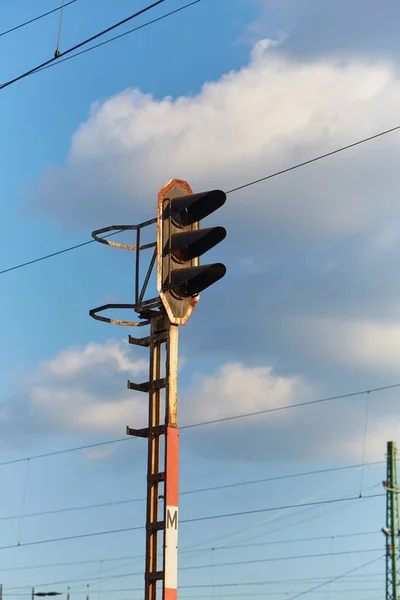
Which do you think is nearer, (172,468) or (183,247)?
(172,468)

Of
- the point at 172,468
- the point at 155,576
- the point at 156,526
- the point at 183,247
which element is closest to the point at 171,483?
the point at 172,468

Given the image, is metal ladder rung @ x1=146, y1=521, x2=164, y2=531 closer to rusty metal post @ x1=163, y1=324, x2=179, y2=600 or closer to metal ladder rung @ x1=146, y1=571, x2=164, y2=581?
rusty metal post @ x1=163, y1=324, x2=179, y2=600

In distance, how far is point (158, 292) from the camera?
11.7 meters

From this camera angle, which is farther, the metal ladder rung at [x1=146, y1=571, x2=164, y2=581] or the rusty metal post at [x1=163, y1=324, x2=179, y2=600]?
the metal ladder rung at [x1=146, y1=571, x2=164, y2=581]

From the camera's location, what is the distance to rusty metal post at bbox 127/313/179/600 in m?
11.0

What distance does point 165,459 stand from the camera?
11.2 metres

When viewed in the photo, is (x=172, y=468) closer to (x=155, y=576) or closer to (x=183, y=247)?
(x=155, y=576)

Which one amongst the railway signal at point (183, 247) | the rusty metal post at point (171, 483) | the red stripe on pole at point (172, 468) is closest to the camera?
the rusty metal post at point (171, 483)

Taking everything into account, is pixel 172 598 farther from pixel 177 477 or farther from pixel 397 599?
pixel 397 599

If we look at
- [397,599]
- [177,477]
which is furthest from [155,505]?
[397,599]

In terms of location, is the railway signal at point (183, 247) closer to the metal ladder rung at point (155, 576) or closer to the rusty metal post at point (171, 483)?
the rusty metal post at point (171, 483)

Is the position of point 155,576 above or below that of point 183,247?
below

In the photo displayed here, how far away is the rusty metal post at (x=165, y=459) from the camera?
11023 mm

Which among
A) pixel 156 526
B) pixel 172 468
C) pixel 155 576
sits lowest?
pixel 155 576
